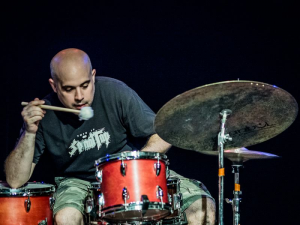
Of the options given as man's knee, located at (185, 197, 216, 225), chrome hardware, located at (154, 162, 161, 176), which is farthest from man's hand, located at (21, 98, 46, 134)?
man's knee, located at (185, 197, 216, 225)

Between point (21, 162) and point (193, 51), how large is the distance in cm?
166

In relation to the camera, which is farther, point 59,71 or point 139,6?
point 139,6

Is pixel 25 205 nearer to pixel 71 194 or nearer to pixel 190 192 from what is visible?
pixel 71 194

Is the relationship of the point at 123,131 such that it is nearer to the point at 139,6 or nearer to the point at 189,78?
the point at 189,78

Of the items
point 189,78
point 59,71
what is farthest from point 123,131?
point 189,78

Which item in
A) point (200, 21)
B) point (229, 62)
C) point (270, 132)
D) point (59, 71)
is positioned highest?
point (200, 21)

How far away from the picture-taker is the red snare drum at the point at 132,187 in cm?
224

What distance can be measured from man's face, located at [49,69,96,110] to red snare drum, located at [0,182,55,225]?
556 mm

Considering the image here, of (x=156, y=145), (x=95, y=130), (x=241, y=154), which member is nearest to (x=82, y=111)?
(x=95, y=130)

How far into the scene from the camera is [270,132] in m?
2.43

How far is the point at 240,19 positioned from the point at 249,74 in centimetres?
46

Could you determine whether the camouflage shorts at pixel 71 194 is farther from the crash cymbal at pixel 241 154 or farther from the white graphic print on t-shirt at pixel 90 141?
the crash cymbal at pixel 241 154

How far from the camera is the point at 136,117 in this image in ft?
9.54

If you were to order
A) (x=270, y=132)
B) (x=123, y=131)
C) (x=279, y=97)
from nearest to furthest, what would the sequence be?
1. (x=279, y=97)
2. (x=270, y=132)
3. (x=123, y=131)
